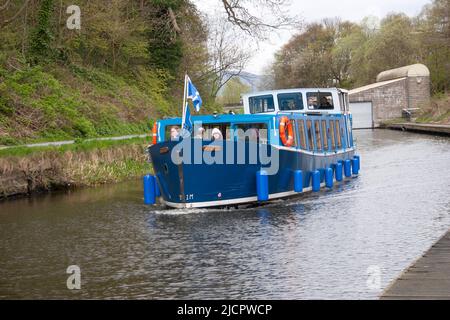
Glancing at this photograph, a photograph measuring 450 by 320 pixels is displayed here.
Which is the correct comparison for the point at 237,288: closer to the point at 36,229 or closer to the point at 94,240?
the point at 94,240

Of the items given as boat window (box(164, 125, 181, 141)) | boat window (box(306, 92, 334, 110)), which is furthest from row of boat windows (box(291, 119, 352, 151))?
boat window (box(164, 125, 181, 141))

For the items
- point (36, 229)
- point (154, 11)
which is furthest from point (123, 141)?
point (154, 11)

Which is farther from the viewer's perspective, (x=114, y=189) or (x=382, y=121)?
(x=382, y=121)

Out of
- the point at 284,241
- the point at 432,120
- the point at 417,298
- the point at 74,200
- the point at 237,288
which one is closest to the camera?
the point at 417,298

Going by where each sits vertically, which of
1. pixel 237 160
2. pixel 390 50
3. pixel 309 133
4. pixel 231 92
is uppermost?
pixel 390 50

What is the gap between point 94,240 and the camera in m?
15.9

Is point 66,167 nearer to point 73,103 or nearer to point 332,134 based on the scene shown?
point 73,103

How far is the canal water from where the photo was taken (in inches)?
456

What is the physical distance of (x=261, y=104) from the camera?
2584 cm

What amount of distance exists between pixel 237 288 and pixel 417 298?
3097mm

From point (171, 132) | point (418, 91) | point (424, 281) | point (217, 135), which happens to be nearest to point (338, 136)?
point (171, 132)

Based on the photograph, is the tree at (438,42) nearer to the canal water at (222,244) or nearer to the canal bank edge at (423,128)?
the canal bank edge at (423,128)

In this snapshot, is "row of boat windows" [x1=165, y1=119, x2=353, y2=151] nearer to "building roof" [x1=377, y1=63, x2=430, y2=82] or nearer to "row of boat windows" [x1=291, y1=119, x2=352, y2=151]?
"row of boat windows" [x1=291, y1=119, x2=352, y2=151]

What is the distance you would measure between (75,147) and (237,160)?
9.84 m
